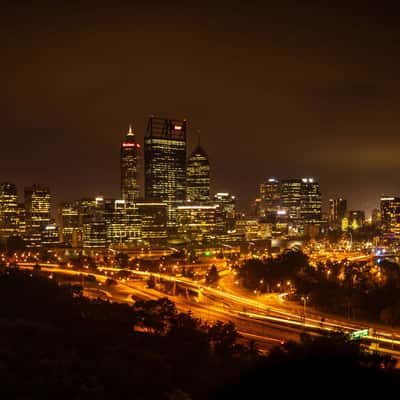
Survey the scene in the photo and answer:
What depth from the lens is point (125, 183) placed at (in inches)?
3863

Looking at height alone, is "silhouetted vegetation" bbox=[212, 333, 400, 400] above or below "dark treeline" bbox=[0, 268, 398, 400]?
above

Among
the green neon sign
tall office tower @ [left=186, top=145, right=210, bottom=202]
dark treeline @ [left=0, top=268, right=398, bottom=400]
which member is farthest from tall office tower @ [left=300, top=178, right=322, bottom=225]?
the green neon sign

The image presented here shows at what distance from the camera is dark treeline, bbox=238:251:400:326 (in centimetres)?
2464

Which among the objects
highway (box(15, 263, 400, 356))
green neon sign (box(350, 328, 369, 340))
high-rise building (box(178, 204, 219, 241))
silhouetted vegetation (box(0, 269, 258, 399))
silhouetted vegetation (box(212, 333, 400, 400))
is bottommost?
highway (box(15, 263, 400, 356))

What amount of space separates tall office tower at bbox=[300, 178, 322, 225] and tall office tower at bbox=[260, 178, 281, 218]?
29.7 feet

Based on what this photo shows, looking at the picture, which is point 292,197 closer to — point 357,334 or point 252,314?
point 252,314

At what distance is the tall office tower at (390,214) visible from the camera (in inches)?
3826

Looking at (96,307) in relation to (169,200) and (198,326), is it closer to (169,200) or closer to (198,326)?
(198,326)

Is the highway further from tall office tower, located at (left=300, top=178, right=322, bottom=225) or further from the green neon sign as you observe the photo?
tall office tower, located at (left=300, top=178, right=322, bottom=225)

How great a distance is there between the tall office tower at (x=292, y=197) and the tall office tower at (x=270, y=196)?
6.03m

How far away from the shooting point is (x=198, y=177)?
96875mm

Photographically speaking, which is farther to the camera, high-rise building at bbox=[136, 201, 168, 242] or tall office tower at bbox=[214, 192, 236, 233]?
tall office tower at bbox=[214, 192, 236, 233]

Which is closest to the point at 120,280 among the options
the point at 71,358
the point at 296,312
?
the point at 296,312

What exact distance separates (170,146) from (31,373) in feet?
281
